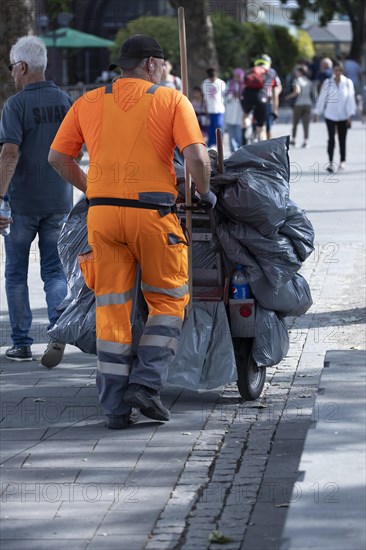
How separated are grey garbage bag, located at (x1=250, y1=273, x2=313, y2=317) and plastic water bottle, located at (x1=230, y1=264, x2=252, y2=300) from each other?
3 cm

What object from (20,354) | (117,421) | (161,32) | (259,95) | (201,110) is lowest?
(161,32)

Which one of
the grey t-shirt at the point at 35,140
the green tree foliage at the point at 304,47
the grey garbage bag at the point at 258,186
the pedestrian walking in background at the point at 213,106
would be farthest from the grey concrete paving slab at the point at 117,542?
the green tree foliage at the point at 304,47

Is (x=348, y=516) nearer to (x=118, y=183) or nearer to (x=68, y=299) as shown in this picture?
(x=118, y=183)

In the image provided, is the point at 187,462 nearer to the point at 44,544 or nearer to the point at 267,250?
the point at 44,544

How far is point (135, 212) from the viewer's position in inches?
251

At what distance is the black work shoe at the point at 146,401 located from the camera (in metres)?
6.42

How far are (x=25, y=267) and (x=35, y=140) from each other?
2.82ft

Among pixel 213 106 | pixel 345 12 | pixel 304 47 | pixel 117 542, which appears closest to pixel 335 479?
pixel 117 542

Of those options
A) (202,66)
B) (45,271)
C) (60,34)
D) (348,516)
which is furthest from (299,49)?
(348,516)

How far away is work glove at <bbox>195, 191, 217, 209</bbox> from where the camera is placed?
6.59 metres

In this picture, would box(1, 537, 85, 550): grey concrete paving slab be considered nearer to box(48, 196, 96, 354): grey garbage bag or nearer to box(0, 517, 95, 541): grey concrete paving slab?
box(0, 517, 95, 541): grey concrete paving slab

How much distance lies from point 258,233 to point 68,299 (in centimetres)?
115

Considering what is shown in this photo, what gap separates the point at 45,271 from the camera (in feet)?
27.9

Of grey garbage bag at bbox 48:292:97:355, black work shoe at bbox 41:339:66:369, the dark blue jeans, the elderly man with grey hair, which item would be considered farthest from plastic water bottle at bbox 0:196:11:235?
grey garbage bag at bbox 48:292:97:355
